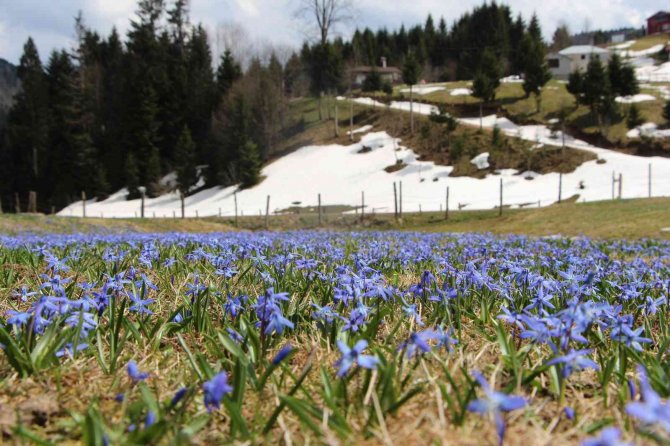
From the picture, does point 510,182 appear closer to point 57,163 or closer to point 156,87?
point 156,87

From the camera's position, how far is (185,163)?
59188 millimetres

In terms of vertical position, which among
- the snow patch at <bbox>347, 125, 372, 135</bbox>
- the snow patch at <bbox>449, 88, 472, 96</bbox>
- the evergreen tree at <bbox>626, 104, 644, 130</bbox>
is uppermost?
the snow patch at <bbox>449, 88, 472, 96</bbox>

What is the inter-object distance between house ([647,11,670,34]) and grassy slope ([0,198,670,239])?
127m

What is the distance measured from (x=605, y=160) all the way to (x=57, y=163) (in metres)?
67.8

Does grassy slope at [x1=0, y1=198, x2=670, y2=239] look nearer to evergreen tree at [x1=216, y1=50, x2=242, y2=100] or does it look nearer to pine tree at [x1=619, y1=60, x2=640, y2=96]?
pine tree at [x1=619, y1=60, x2=640, y2=96]

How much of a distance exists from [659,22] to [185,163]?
127691 millimetres

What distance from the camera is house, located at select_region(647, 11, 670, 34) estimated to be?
417ft

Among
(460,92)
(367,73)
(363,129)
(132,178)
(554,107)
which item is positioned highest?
(367,73)

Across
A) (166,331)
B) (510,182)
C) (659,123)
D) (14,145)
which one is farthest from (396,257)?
(14,145)

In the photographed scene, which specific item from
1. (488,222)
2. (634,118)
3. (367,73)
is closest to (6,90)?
(367,73)

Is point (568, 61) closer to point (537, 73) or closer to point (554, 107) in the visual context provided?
point (537, 73)

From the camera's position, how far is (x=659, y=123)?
52344 mm

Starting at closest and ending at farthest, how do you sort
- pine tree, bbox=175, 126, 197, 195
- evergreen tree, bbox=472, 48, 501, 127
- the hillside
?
Result: pine tree, bbox=175, 126, 197, 195 → evergreen tree, bbox=472, 48, 501, 127 → the hillside

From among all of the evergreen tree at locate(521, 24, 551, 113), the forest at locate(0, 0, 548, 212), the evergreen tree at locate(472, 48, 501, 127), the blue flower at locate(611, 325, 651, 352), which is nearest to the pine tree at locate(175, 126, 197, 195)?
the forest at locate(0, 0, 548, 212)
